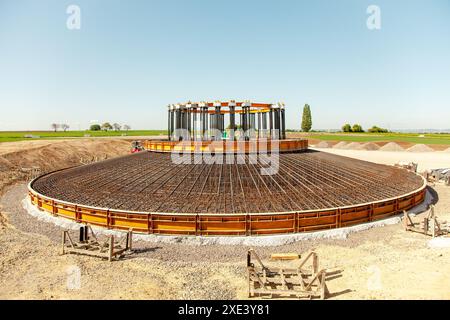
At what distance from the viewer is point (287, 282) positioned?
39.6ft

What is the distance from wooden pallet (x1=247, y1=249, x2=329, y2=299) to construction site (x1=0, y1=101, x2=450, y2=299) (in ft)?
0.18

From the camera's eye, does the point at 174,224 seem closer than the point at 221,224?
No

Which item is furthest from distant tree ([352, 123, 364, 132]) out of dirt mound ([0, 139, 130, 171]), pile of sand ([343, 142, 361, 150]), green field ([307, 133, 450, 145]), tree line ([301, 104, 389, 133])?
dirt mound ([0, 139, 130, 171])

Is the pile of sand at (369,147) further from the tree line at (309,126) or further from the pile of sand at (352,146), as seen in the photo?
the tree line at (309,126)

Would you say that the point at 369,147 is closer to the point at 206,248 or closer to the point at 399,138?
the point at 399,138

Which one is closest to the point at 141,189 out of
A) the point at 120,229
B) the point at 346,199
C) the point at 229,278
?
the point at 120,229

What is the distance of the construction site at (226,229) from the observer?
1163 cm

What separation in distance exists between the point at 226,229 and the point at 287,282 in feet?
15.4

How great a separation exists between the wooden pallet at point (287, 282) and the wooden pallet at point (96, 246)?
6.26 metres

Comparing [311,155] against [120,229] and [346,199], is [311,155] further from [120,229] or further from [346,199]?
[120,229]

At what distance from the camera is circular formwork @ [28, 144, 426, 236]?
52.5 ft

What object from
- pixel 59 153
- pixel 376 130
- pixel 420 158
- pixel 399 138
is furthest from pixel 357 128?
pixel 59 153

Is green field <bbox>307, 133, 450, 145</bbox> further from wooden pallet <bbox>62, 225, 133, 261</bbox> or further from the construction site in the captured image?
wooden pallet <bbox>62, 225, 133, 261</bbox>

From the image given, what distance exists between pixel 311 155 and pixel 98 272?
18.9m
